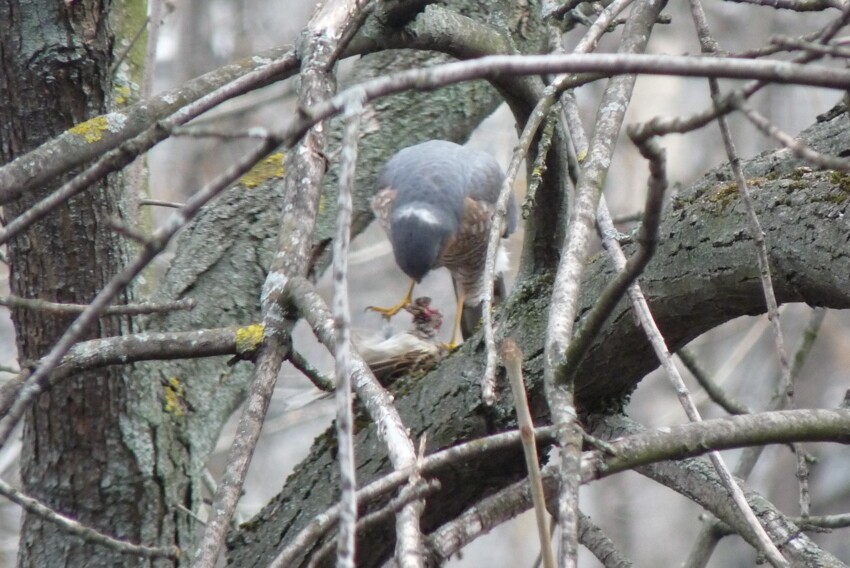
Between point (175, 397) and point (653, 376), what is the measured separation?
8216 mm

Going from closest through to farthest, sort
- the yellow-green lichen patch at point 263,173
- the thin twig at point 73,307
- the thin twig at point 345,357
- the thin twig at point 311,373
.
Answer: the thin twig at point 345,357 → the thin twig at point 73,307 → the thin twig at point 311,373 → the yellow-green lichen patch at point 263,173

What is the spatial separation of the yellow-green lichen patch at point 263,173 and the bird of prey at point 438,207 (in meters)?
1.41

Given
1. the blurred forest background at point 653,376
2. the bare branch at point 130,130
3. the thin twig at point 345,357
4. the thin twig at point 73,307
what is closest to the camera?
the thin twig at point 345,357

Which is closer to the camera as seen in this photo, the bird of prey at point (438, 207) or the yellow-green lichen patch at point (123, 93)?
the yellow-green lichen patch at point (123, 93)

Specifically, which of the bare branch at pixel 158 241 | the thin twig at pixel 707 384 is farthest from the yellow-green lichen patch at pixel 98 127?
the thin twig at pixel 707 384

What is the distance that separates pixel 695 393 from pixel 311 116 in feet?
25.6

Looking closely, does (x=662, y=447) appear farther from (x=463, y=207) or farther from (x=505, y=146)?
(x=505, y=146)

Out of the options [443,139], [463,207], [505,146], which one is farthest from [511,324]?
[505,146]

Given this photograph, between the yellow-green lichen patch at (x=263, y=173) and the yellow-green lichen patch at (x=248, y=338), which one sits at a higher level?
the yellow-green lichen patch at (x=263, y=173)

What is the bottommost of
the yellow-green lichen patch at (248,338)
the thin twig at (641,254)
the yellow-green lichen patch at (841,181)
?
the thin twig at (641,254)

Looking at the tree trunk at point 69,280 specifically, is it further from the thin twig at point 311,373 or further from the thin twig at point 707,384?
the thin twig at point 707,384

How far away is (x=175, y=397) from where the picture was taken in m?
2.92

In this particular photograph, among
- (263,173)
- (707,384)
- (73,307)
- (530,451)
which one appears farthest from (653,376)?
(530,451)

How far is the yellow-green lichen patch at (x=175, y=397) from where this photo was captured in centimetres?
288
